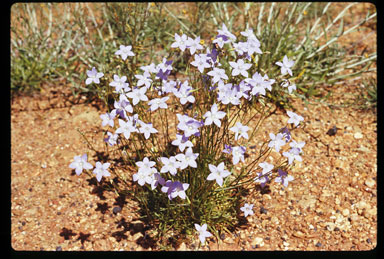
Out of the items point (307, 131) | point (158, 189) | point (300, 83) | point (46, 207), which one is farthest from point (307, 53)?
point (46, 207)

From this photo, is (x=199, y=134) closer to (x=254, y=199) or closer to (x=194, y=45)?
(x=194, y=45)

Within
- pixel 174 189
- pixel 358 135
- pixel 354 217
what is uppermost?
pixel 174 189

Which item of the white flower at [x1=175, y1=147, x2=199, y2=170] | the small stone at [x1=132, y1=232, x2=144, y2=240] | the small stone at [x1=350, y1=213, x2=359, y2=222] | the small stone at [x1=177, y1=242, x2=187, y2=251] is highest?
the white flower at [x1=175, y1=147, x2=199, y2=170]

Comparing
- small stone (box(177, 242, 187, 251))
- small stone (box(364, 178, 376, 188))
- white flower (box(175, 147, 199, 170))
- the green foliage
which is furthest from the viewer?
the green foliage

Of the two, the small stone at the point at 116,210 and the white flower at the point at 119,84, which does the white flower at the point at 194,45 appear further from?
the small stone at the point at 116,210

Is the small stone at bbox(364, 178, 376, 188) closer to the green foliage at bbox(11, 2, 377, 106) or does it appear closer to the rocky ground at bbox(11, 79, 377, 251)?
the rocky ground at bbox(11, 79, 377, 251)

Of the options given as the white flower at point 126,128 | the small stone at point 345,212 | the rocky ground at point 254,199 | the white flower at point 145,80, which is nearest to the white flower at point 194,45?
the white flower at point 145,80

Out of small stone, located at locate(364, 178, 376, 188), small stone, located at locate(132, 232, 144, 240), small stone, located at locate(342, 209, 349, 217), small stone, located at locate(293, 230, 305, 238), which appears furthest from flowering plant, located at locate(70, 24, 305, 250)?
small stone, located at locate(364, 178, 376, 188)

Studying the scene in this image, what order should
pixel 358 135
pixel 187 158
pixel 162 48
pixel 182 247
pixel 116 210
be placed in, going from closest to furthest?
pixel 187 158 < pixel 182 247 < pixel 116 210 < pixel 358 135 < pixel 162 48

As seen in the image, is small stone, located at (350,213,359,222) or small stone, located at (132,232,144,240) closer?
small stone, located at (132,232,144,240)

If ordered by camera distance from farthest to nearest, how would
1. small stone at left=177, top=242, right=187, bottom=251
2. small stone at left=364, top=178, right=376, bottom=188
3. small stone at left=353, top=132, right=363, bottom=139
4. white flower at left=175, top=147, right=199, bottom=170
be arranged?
small stone at left=353, top=132, right=363, bottom=139 → small stone at left=364, top=178, right=376, bottom=188 → small stone at left=177, top=242, right=187, bottom=251 → white flower at left=175, top=147, right=199, bottom=170

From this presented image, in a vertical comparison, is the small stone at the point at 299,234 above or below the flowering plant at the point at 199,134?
below

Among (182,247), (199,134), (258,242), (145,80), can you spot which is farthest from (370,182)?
(145,80)
